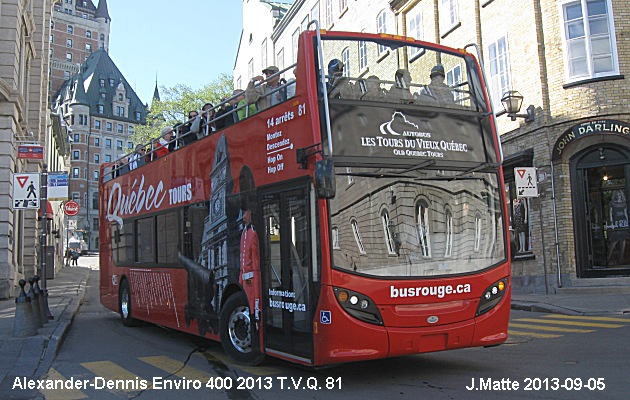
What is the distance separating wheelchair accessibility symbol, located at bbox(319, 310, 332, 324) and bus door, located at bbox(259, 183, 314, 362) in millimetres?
182

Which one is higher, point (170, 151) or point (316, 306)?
point (170, 151)

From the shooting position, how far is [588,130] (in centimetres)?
1653

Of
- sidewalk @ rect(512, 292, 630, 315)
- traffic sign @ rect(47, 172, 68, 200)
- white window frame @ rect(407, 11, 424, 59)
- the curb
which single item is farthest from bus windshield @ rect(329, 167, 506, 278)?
white window frame @ rect(407, 11, 424, 59)

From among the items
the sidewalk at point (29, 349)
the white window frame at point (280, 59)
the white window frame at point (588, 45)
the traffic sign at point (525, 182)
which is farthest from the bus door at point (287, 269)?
the white window frame at point (280, 59)

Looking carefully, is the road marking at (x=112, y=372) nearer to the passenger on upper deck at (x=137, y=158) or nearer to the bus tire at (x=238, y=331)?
the bus tire at (x=238, y=331)

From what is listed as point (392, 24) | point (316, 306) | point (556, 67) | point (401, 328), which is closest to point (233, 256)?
point (316, 306)

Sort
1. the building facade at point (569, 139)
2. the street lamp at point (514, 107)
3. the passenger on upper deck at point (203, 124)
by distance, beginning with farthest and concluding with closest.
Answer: the street lamp at point (514, 107) < the building facade at point (569, 139) < the passenger on upper deck at point (203, 124)

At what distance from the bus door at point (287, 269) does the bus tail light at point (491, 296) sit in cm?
200

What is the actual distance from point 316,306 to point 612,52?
14.2 metres

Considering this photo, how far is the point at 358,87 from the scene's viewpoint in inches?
272

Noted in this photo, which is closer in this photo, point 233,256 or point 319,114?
point 319,114

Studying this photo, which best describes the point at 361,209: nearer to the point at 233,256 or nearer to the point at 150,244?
the point at 233,256

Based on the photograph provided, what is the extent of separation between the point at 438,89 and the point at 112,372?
216 inches

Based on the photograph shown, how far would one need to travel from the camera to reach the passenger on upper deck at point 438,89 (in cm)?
732
